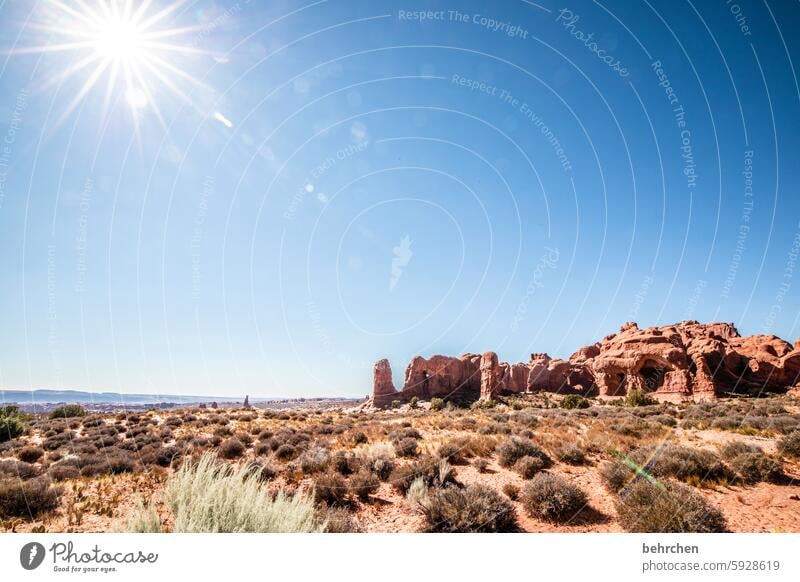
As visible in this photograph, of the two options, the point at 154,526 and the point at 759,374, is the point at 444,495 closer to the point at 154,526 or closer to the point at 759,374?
the point at 154,526

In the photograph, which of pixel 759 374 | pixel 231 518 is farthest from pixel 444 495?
pixel 759 374

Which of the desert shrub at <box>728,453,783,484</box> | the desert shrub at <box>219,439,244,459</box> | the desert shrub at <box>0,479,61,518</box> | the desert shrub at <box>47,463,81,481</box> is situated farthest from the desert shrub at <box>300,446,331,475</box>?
the desert shrub at <box>728,453,783,484</box>

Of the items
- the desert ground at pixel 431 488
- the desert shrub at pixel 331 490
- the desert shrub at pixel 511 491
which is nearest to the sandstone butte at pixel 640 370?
the desert ground at pixel 431 488

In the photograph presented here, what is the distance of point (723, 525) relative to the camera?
18.0ft

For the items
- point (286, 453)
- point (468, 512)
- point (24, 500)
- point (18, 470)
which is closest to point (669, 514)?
point (468, 512)

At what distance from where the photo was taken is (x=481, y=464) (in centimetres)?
941

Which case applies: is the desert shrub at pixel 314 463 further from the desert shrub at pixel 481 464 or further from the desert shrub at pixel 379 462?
the desert shrub at pixel 481 464

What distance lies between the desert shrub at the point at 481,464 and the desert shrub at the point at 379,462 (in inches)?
98.7

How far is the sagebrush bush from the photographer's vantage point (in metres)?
5.63

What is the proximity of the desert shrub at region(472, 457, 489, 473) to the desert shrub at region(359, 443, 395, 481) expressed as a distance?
2.51m

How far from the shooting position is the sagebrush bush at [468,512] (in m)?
5.63

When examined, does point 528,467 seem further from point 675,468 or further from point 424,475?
point 675,468

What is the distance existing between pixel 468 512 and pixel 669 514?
337 cm
